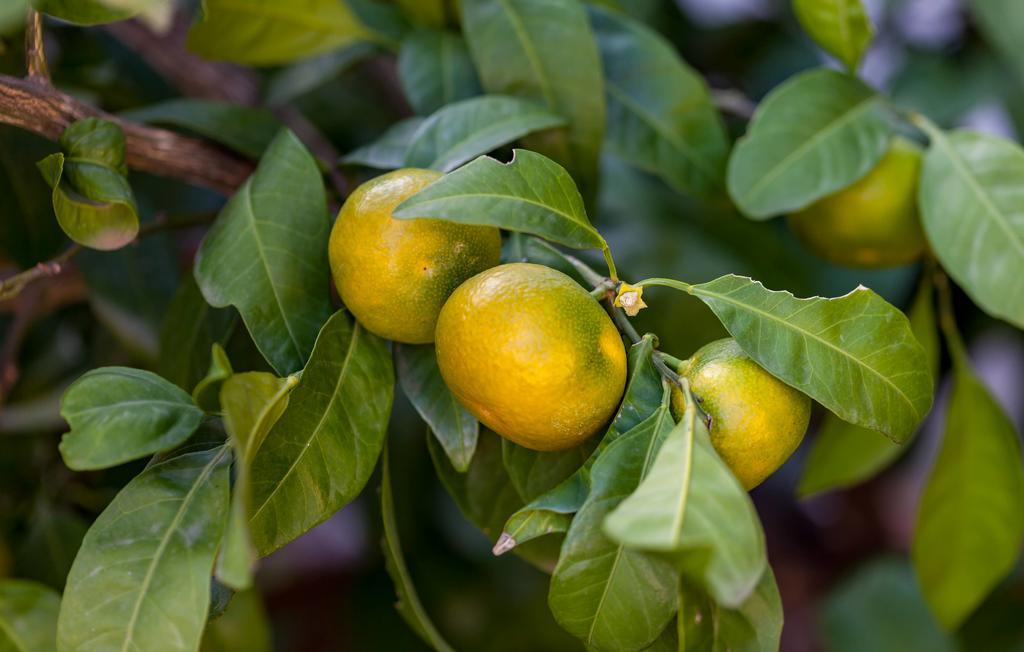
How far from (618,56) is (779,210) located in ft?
0.75

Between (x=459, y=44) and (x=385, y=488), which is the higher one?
(x=459, y=44)

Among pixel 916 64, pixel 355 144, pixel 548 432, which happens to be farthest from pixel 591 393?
pixel 916 64

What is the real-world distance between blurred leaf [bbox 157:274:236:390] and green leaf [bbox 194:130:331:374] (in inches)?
3.4

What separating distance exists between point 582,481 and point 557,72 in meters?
0.36

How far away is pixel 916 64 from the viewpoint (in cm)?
116

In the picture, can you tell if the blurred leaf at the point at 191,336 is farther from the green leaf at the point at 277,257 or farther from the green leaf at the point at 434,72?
the green leaf at the point at 434,72

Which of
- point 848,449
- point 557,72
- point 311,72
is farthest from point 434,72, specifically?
point 848,449

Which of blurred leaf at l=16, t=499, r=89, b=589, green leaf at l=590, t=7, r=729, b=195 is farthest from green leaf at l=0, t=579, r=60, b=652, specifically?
green leaf at l=590, t=7, r=729, b=195

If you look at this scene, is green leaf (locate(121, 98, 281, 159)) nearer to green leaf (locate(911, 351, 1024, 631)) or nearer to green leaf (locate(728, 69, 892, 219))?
green leaf (locate(728, 69, 892, 219))

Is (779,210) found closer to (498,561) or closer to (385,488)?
(385,488)

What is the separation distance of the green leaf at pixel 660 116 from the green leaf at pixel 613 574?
13.5 inches

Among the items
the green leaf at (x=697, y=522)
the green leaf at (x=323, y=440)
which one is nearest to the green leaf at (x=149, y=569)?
the green leaf at (x=323, y=440)

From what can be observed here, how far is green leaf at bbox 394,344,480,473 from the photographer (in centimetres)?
56

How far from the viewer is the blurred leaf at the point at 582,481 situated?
0.49 meters
